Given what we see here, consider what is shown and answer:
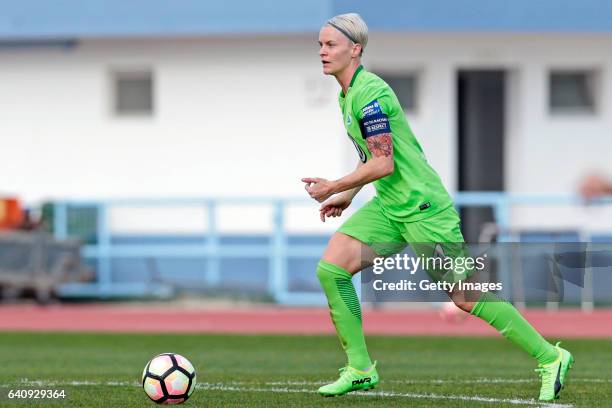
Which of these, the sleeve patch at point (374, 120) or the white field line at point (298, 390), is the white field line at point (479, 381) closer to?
the white field line at point (298, 390)

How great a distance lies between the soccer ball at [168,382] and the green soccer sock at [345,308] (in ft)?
3.02

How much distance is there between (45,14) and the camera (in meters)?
19.3

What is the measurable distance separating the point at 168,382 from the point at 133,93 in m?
13.0

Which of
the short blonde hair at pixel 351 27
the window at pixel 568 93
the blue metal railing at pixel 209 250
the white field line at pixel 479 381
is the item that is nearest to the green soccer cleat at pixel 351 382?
the white field line at pixel 479 381

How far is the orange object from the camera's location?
18859 millimetres

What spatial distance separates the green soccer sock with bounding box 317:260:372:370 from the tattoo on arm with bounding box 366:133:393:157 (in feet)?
2.56

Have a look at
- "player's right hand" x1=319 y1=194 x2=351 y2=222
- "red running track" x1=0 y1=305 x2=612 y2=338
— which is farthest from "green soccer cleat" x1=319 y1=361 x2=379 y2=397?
"red running track" x1=0 y1=305 x2=612 y2=338

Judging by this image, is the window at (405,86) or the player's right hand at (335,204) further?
the window at (405,86)

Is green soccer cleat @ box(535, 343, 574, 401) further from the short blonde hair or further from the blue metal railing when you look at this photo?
the blue metal railing

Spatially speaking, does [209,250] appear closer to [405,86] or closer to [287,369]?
[405,86]

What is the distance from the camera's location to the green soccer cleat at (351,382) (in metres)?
7.96

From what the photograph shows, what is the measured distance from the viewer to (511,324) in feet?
25.1

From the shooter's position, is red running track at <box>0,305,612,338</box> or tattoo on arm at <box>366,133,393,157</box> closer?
tattoo on arm at <box>366,133,393,157</box>

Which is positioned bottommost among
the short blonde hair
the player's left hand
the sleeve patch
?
the player's left hand
